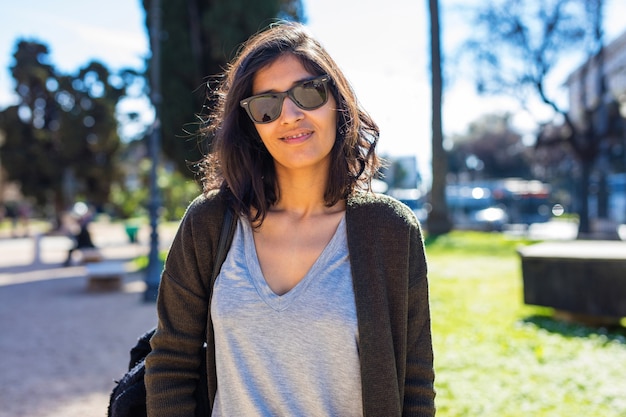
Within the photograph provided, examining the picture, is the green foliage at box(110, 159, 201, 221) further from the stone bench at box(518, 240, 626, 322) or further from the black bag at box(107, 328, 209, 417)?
the black bag at box(107, 328, 209, 417)

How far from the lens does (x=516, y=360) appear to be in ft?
17.4

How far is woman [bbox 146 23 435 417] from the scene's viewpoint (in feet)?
5.24

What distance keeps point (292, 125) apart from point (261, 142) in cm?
24

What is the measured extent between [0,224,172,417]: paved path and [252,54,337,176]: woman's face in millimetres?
3654

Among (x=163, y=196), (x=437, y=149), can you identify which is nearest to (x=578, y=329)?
(x=437, y=149)

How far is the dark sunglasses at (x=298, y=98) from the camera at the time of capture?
5.73 ft

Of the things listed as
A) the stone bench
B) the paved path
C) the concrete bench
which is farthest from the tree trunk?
the stone bench

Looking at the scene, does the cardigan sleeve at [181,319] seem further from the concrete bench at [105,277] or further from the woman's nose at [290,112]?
the concrete bench at [105,277]

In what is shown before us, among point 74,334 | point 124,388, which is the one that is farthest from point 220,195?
point 74,334

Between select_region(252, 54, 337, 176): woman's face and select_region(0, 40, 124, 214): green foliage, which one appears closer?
select_region(252, 54, 337, 176): woman's face

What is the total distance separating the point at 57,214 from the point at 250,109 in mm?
33212

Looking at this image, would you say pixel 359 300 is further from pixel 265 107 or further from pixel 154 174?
pixel 154 174

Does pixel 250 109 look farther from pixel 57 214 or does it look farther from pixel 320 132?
pixel 57 214

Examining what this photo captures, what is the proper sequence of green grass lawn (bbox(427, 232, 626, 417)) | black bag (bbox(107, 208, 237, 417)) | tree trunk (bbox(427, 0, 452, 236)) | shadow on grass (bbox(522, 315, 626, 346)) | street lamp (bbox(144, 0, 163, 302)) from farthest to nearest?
1. tree trunk (bbox(427, 0, 452, 236))
2. street lamp (bbox(144, 0, 163, 302))
3. shadow on grass (bbox(522, 315, 626, 346))
4. green grass lawn (bbox(427, 232, 626, 417))
5. black bag (bbox(107, 208, 237, 417))
